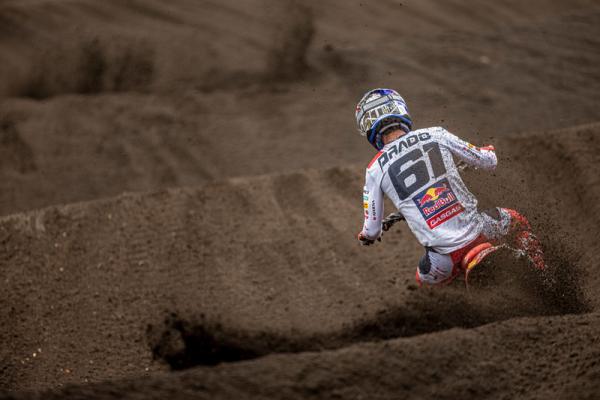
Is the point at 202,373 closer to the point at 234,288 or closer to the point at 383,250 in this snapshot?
the point at 234,288

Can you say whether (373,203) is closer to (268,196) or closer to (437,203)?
(437,203)

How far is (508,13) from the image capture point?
1200 cm

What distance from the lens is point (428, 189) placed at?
536 cm

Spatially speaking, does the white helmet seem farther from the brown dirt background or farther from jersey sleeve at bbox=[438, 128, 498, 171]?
the brown dirt background

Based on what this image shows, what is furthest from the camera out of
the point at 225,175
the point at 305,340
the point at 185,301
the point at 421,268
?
the point at 225,175

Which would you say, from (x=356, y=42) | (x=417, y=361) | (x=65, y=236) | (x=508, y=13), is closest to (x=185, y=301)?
(x=65, y=236)

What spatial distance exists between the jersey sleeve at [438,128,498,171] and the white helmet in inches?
14.2

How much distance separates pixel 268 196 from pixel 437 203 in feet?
11.6

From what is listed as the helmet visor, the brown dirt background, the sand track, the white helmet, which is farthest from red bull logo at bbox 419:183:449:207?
the sand track

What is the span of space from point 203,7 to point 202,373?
32.0ft

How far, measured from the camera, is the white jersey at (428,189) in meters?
5.38

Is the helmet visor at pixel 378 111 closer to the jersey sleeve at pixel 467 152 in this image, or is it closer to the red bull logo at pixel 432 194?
the jersey sleeve at pixel 467 152

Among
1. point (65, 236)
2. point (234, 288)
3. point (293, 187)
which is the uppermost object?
point (293, 187)

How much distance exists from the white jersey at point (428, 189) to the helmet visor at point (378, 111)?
252 mm
